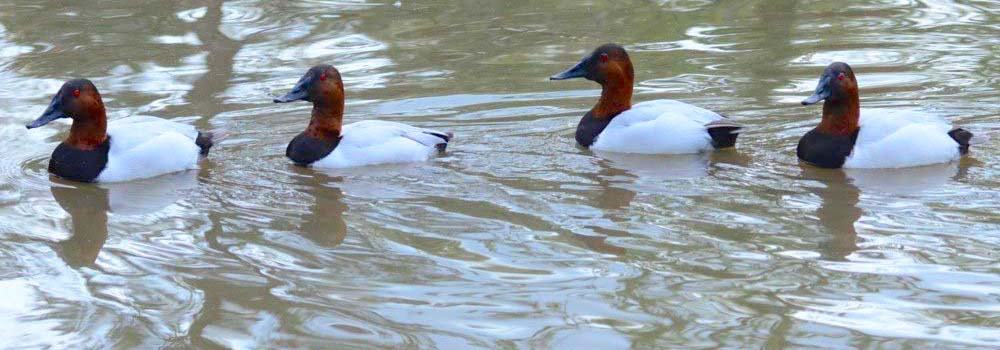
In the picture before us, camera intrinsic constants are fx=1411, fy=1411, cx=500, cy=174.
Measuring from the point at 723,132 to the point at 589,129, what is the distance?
946mm

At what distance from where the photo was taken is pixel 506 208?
7887mm

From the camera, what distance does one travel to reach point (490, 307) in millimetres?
6184

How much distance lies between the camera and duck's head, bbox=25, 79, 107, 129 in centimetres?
905


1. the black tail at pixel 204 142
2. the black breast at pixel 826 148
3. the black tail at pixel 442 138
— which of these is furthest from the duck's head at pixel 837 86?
the black tail at pixel 204 142

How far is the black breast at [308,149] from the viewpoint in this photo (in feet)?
30.5

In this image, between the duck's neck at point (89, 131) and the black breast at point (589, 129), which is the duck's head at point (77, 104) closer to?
the duck's neck at point (89, 131)

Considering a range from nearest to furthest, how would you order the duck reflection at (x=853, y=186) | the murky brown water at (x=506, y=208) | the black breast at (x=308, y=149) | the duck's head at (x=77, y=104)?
the murky brown water at (x=506, y=208) → the duck reflection at (x=853, y=186) → the duck's head at (x=77, y=104) → the black breast at (x=308, y=149)

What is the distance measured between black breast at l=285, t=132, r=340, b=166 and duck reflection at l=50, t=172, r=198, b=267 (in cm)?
68

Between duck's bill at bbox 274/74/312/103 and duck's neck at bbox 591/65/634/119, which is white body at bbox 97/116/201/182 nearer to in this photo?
duck's bill at bbox 274/74/312/103

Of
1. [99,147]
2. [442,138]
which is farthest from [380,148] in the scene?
[99,147]

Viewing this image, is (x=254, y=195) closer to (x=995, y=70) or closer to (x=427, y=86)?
(x=427, y=86)

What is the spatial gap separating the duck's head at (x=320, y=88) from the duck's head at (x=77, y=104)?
1.17 metres

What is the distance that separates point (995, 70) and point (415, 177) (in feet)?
17.5

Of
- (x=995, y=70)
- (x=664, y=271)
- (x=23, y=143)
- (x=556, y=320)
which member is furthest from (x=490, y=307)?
(x=995, y=70)
